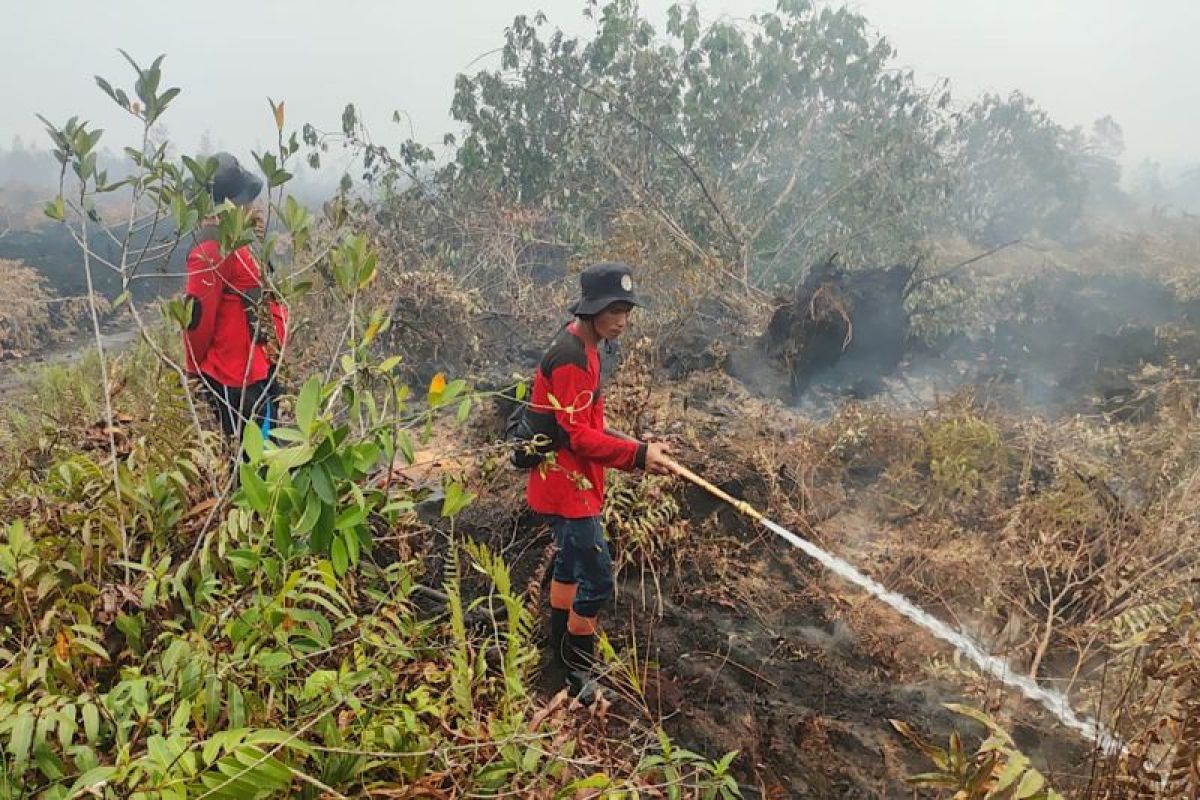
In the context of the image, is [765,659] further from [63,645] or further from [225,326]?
[225,326]

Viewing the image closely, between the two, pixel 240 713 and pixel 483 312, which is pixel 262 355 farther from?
pixel 483 312

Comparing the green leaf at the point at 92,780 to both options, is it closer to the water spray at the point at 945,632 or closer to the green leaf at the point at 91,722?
the green leaf at the point at 91,722

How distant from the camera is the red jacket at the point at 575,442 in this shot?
8.19 ft

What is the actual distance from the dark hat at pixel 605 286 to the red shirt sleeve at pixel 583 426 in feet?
0.74

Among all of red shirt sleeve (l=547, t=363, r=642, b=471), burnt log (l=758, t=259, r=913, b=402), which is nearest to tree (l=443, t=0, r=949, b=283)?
burnt log (l=758, t=259, r=913, b=402)

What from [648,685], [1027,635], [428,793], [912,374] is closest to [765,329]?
[912,374]

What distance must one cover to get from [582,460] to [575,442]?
0.15 m

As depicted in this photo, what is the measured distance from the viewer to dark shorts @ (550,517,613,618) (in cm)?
268

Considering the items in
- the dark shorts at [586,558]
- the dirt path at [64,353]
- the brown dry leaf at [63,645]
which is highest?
the brown dry leaf at [63,645]

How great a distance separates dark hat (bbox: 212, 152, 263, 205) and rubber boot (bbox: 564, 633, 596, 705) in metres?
2.28

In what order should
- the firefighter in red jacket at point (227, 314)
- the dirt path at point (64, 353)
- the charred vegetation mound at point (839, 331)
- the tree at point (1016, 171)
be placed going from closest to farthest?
the firefighter in red jacket at point (227, 314)
the charred vegetation mound at point (839, 331)
the dirt path at point (64, 353)
the tree at point (1016, 171)

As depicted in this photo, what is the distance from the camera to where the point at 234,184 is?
2971 mm

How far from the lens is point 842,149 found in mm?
9906

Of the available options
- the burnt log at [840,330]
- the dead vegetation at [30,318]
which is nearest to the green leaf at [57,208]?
the burnt log at [840,330]
